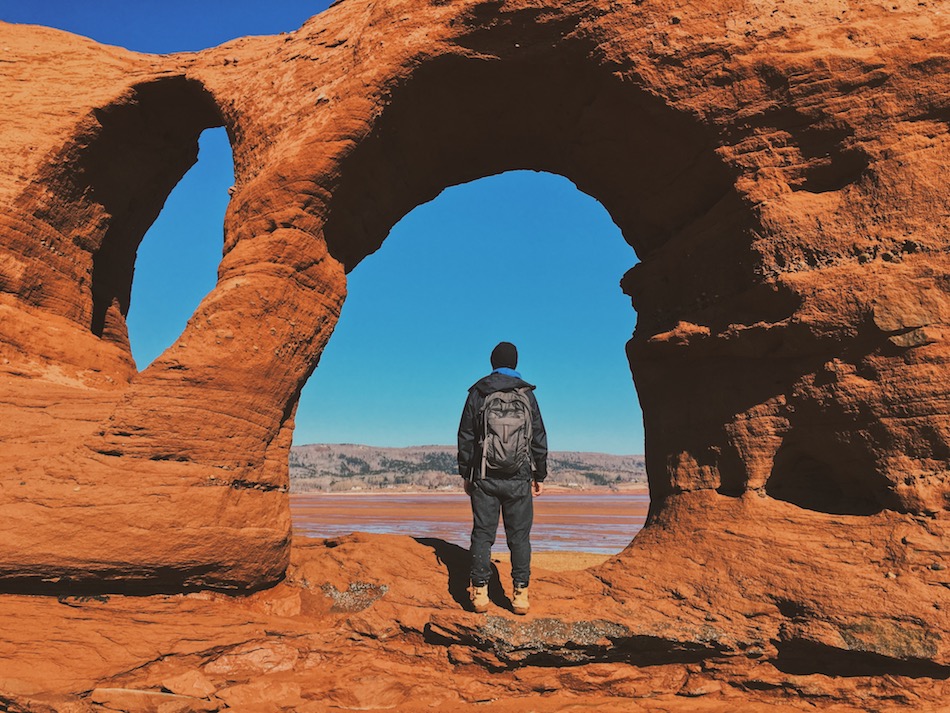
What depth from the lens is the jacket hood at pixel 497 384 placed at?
4486 millimetres

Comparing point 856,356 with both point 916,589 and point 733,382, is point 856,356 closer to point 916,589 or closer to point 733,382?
point 733,382

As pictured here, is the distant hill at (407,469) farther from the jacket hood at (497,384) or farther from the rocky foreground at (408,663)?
the jacket hood at (497,384)

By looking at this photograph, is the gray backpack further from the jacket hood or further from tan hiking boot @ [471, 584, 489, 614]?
tan hiking boot @ [471, 584, 489, 614]

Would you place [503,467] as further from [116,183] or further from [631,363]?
[116,183]

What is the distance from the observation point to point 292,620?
4.66 m

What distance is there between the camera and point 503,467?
14.0ft

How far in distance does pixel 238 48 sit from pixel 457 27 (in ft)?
11.2

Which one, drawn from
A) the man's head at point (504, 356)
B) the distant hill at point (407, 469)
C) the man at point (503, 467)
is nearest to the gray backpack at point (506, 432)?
the man at point (503, 467)

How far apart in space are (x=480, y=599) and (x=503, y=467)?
0.95 m

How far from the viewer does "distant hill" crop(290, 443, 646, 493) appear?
6378 cm

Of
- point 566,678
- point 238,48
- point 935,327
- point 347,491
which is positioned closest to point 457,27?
point 238,48

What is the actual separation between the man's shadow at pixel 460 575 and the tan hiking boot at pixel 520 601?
17 cm

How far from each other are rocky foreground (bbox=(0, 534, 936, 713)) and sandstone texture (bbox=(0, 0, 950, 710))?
23mm

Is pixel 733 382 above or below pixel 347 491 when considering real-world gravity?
above
